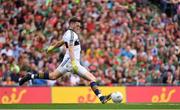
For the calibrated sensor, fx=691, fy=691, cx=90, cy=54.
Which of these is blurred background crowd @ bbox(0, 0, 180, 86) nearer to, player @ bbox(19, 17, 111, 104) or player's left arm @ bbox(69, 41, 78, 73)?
player @ bbox(19, 17, 111, 104)

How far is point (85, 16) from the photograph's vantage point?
27125 millimetres

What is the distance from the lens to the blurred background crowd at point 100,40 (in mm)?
24500

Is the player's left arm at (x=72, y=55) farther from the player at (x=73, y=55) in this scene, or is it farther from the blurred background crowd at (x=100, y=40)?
the blurred background crowd at (x=100, y=40)

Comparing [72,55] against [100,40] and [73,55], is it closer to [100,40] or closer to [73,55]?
[73,55]

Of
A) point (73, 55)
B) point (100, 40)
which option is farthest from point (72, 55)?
point (100, 40)

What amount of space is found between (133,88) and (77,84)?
2033 mm

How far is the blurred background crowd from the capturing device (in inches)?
965

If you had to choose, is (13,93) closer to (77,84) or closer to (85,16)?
(77,84)

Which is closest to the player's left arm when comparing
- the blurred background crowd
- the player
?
the player

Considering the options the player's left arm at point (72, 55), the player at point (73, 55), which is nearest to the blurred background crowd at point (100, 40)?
the player at point (73, 55)

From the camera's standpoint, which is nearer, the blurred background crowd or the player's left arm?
the player's left arm

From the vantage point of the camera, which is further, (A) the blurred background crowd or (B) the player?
(A) the blurred background crowd

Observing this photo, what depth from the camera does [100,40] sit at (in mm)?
25891

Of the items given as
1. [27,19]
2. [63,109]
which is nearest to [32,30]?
[27,19]
